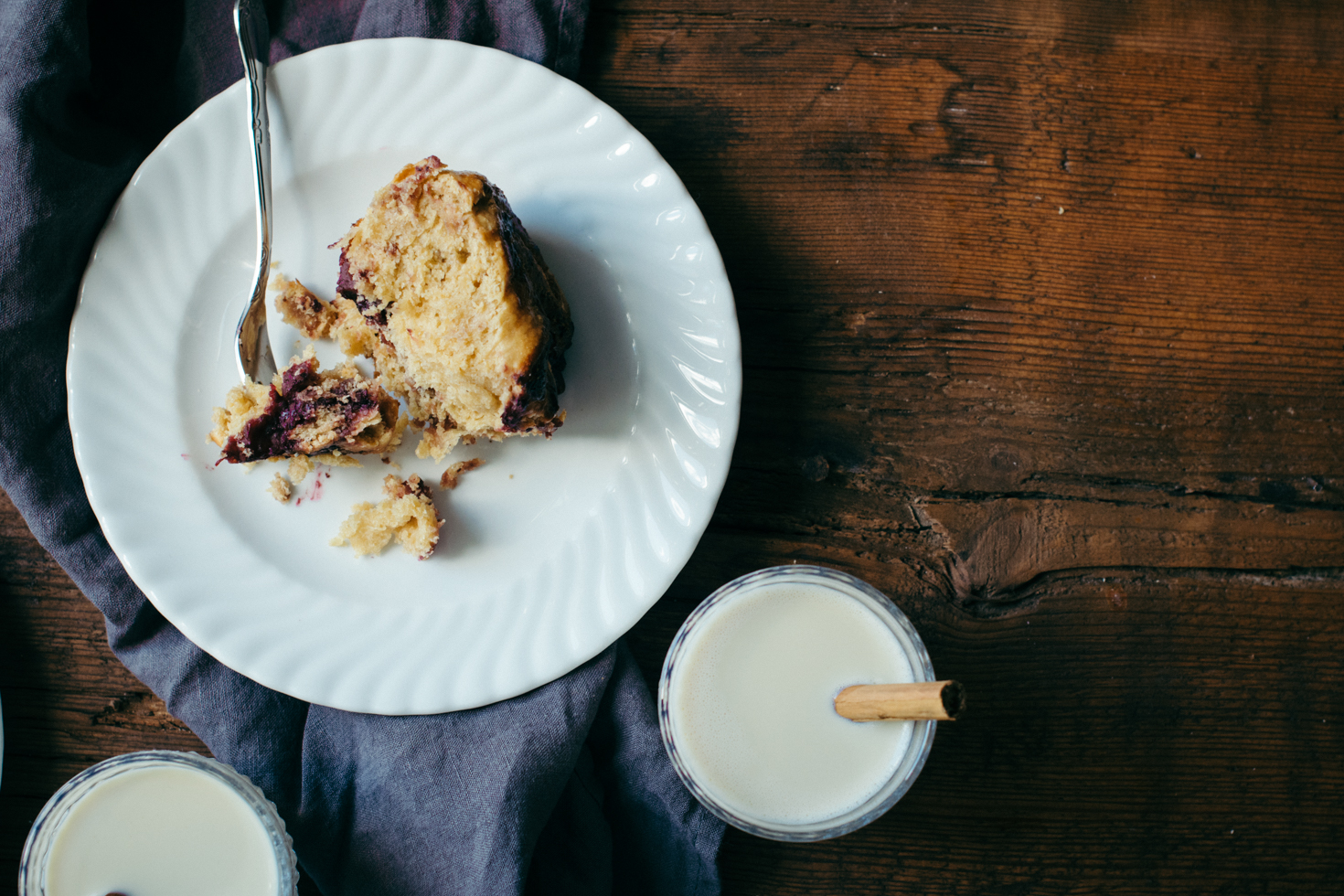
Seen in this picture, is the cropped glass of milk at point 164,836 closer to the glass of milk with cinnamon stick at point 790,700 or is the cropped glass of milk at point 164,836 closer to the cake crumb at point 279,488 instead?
the cake crumb at point 279,488

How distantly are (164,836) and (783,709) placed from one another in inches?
68.3

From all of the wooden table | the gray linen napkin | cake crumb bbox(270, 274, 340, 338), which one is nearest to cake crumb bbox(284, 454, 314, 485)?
cake crumb bbox(270, 274, 340, 338)

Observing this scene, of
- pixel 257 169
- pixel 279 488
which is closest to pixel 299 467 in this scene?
pixel 279 488

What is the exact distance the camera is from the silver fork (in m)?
2.13

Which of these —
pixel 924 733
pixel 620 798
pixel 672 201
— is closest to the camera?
pixel 924 733

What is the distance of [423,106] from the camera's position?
2250mm

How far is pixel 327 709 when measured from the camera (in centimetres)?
232

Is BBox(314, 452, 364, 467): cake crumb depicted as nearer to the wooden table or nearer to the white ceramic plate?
the white ceramic plate

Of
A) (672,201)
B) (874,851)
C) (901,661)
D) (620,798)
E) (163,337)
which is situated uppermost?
(672,201)

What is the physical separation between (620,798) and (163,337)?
190cm

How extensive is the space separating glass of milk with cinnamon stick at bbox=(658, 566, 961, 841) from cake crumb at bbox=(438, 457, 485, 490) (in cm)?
79

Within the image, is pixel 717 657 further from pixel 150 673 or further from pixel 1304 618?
pixel 1304 618

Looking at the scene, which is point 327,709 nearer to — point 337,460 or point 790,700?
point 337,460

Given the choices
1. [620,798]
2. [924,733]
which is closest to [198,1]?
[620,798]
